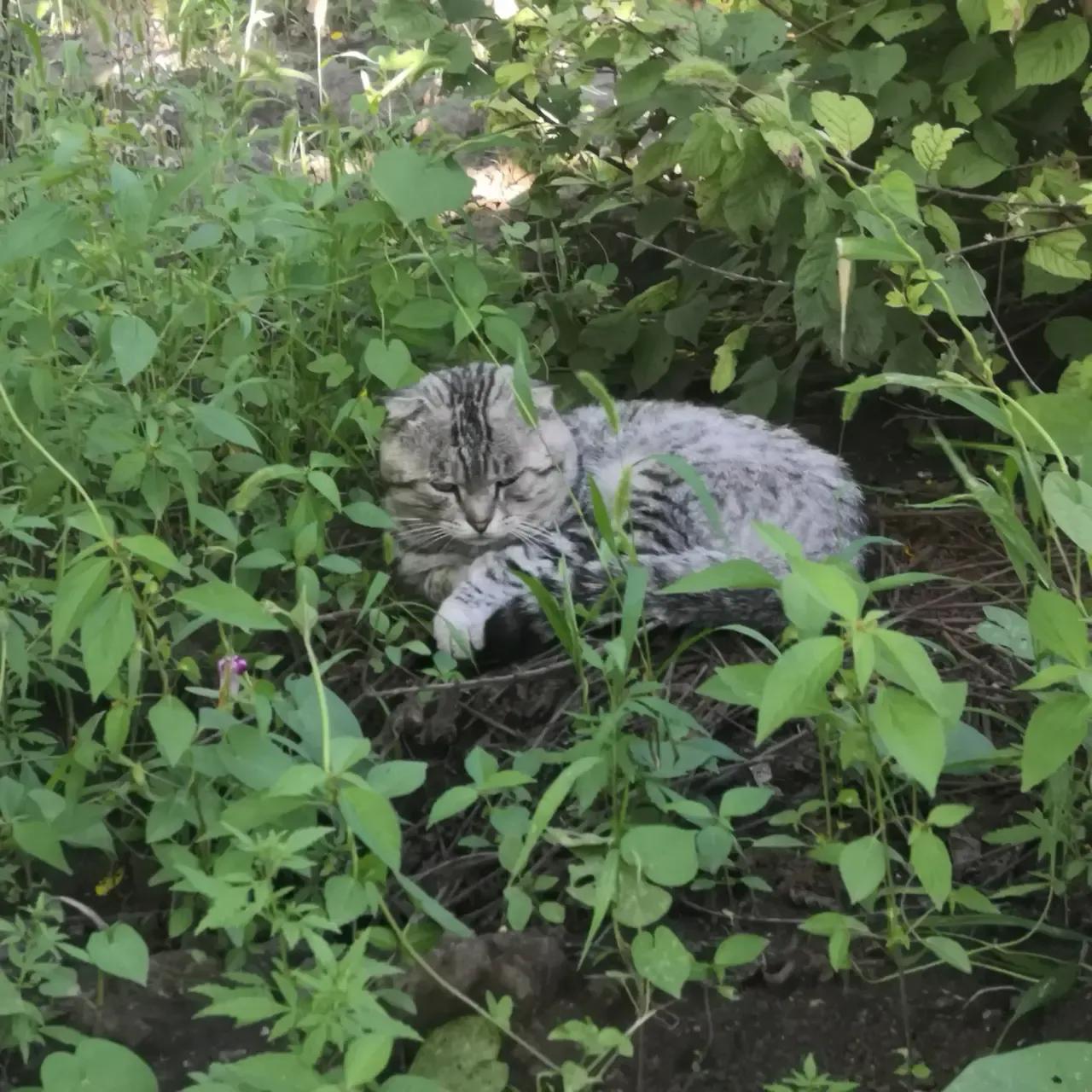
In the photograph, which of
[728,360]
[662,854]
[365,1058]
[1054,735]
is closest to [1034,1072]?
[1054,735]

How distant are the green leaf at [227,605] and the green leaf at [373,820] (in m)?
0.25

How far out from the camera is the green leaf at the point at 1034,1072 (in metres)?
1.26

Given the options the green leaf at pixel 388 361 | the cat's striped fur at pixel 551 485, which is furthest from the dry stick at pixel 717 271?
the green leaf at pixel 388 361

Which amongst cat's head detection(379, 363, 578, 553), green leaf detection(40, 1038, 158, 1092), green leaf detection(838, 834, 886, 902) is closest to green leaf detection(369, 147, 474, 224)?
cat's head detection(379, 363, 578, 553)

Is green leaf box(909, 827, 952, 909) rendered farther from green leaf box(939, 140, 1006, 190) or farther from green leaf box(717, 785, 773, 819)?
green leaf box(939, 140, 1006, 190)

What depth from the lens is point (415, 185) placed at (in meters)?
2.46

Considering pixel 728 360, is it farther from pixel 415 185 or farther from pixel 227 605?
pixel 227 605

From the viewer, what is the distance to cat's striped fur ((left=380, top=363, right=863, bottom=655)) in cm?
256

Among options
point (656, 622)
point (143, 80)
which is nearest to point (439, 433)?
point (656, 622)

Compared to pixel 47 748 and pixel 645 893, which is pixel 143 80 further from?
pixel 645 893

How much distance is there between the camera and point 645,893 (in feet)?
4.94

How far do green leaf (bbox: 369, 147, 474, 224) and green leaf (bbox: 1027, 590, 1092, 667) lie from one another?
1.49 m

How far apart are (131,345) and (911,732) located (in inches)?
49.6

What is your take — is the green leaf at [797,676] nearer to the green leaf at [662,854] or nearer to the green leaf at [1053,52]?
the green leaf at [662,854]
